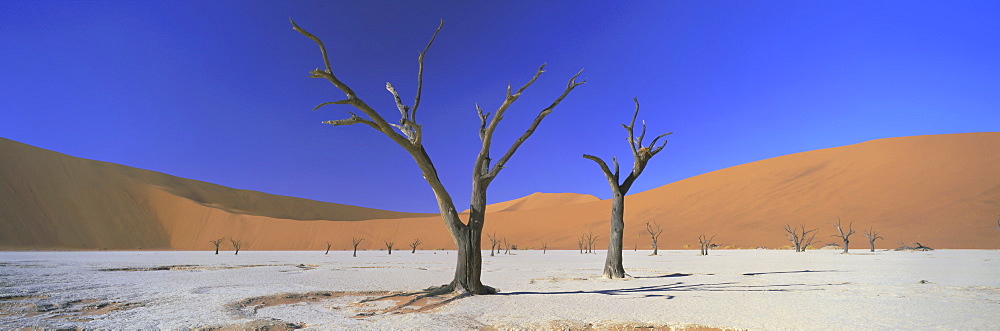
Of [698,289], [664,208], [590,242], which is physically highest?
[664,208]

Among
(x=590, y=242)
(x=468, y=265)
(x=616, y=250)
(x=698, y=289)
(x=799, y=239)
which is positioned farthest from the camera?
(x=590, y=242)

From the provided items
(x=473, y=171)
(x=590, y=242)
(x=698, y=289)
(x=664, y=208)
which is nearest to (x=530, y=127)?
(x=473, y=171)

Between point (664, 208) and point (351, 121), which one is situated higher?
point (664, 208)

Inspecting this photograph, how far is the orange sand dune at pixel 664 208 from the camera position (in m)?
48.6

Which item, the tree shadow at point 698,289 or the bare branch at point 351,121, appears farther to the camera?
the tree shadow at point 698,289

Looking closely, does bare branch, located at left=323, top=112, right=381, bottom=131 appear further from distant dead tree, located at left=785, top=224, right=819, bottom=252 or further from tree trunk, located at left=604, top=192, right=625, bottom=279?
distant dead tree, located at left=785, top=224, right=819, bottom=252

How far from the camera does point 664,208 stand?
6944 centimetres

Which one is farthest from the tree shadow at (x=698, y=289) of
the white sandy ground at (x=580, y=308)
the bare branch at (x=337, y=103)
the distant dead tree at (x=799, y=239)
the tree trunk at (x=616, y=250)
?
the distant dead tree at (x=799, y=239)

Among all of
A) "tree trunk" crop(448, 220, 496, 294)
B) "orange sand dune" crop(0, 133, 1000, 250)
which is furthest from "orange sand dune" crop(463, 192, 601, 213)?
"tree trunk" crop(448, 220, 496, 294)

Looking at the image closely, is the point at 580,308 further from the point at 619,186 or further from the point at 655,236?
the point at 655,236

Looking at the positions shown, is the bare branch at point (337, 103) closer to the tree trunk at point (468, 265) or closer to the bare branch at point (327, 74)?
the bare branch at point (327, 74)

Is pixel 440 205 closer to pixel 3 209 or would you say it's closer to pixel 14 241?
pixel 14 241

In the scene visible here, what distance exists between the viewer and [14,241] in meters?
49.8

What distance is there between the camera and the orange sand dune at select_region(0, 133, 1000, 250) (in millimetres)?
48594
